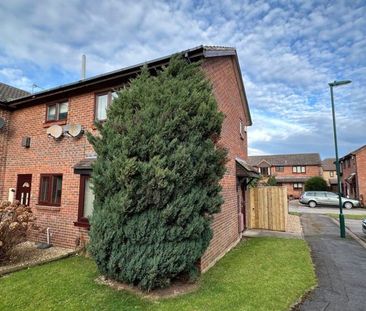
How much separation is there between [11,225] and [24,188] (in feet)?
13.7

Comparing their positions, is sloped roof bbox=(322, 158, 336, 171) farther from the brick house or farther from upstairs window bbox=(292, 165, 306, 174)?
the brick house

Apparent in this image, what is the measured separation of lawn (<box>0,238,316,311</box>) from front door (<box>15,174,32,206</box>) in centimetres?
432

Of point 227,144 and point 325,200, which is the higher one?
point 227,144

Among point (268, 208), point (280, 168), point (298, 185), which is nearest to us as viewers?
point (268, 208)

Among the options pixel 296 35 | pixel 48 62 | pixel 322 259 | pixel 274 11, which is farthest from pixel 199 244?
pixel 48 62

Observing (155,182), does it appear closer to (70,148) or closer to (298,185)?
(70,148)

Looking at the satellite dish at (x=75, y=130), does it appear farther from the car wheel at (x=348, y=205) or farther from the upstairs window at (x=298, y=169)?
the upstairs window at (x=298, y=169)

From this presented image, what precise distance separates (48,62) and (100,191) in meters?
8.91

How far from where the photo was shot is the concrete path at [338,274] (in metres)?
5.41

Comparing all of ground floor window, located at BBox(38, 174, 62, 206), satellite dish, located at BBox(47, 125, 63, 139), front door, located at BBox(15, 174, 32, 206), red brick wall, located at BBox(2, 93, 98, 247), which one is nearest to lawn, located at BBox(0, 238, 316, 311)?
red brick wall, located at BBox(2, 93, 98, 247)

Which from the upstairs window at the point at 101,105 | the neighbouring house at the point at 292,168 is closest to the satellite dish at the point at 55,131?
the upstairs window at the point at 101,105

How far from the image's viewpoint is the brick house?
29.2 ft

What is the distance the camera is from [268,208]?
14531mm

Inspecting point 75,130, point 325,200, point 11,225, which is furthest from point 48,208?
point 325,200
